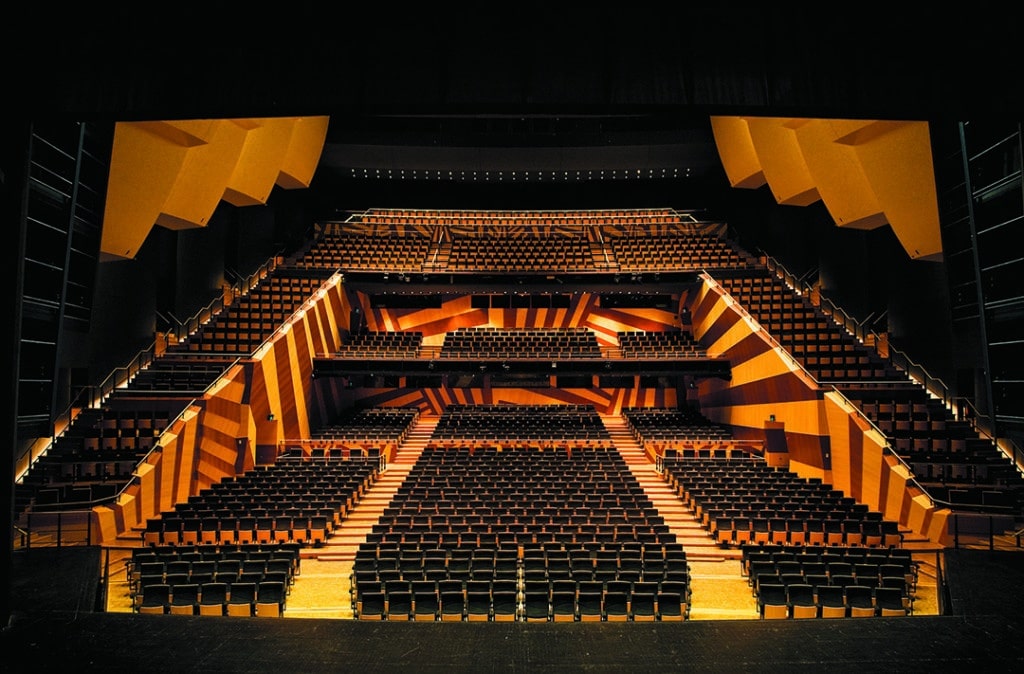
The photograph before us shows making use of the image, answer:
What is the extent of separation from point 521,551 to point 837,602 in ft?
13.5

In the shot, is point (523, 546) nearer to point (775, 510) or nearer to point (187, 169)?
point (775, 510)

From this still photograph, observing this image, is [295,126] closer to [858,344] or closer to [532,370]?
[532,370]

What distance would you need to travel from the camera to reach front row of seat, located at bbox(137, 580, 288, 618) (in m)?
6.99

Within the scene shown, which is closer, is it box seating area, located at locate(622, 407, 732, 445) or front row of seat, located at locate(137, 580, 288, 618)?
front row of seat, located at locate(137, 580, 288, 618)

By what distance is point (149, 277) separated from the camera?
56.5ft

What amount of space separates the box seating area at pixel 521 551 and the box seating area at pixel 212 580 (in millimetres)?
954

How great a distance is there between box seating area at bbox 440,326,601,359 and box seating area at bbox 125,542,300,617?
43.5 feet

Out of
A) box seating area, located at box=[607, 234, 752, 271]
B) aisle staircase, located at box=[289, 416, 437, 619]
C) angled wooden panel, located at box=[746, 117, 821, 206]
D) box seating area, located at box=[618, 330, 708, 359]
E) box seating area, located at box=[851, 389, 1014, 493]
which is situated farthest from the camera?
box seating area, located at box=[607, 234, 752, 271]

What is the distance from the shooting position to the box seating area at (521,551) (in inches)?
271

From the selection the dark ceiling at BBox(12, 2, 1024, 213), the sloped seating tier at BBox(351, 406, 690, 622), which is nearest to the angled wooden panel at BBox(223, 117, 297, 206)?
the sloped seating tier at BBox(351, 406, 690, 622)

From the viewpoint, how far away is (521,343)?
79.4ft

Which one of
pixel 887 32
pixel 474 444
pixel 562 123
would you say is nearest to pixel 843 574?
pixel 887 32

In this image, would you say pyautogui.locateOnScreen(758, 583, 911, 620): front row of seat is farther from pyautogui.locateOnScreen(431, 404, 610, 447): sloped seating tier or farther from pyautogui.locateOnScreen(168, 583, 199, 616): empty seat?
pyautogui.locateOnScreen(431, 404, 610, 447): sloped seating tier

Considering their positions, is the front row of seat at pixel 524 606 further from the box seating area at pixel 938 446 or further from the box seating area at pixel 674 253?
the box seating area at pixel 674 253
